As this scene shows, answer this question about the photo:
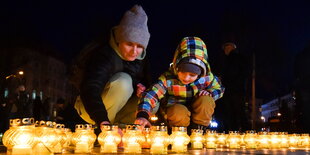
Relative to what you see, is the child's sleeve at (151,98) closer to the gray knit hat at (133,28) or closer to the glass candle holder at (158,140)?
the gray knit hat at (133,28)

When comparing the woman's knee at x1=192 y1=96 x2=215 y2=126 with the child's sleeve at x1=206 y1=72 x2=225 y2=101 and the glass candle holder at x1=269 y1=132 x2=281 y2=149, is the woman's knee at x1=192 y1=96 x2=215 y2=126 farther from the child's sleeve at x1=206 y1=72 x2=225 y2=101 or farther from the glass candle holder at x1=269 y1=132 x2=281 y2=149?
the glass candle holder at x1=269 y1=132 x2=281 y2=149

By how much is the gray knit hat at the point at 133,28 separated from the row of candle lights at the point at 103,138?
1.07m

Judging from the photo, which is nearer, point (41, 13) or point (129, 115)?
point (129, 115)

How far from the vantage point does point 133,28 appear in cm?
337

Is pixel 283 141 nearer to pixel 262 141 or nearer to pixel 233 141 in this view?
pixel 262 141

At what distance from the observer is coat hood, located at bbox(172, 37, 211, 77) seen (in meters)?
3.30

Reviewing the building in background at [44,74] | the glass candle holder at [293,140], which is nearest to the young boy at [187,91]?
the glass candle holder at [293,140]

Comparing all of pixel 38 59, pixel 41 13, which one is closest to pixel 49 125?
pixel 41 13

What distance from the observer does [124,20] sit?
11.6ft

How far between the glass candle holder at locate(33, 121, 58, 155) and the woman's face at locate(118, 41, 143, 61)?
145cm

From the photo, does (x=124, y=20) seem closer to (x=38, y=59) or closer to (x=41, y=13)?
(x=41, y=13)

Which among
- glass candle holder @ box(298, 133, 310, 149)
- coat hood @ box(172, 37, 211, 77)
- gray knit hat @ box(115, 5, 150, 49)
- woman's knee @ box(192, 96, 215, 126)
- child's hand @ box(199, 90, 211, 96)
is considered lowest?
glass candle holder @ box(298, 133, 310, 149)

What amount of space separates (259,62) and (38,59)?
31.6 meters

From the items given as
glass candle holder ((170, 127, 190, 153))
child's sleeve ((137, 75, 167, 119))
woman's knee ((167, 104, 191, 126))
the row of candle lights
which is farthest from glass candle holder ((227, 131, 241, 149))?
glass candle holder ((170, 127, 190, 153))
